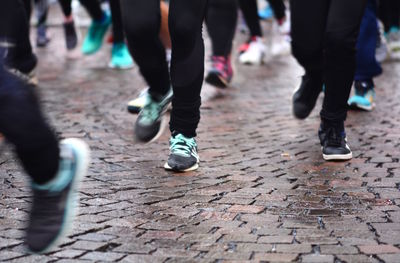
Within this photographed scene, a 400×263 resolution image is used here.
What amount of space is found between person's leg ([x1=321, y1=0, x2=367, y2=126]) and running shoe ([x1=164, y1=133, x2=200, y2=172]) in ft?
2.62

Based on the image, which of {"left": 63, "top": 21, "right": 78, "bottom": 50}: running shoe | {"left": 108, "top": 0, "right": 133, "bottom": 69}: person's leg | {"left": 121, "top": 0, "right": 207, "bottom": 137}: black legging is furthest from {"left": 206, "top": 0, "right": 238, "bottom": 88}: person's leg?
{"left": 63, "top": 21, "right": 78, "bottom": 50}: running shoe

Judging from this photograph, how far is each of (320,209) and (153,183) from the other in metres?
0.86

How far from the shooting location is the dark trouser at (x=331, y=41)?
13.1ft

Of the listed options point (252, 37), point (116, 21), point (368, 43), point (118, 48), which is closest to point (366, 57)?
point (368, 43)

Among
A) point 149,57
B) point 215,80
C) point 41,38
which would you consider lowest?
point 41,38

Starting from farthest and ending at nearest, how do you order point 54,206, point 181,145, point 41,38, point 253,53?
point 41,38, point 253,53, point 181,145, point 54,206

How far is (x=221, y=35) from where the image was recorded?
658 centimetres

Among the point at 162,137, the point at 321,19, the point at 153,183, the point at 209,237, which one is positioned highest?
the point at 321,19

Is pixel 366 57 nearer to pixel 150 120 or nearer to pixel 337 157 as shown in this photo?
pixel 337 157

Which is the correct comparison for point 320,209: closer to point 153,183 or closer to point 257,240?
point 257,240

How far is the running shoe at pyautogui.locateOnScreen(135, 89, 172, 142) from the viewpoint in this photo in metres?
4.18

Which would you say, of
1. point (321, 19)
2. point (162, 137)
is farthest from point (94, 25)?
point (321, 19)

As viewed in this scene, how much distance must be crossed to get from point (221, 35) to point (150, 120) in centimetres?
255

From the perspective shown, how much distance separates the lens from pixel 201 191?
370cm
